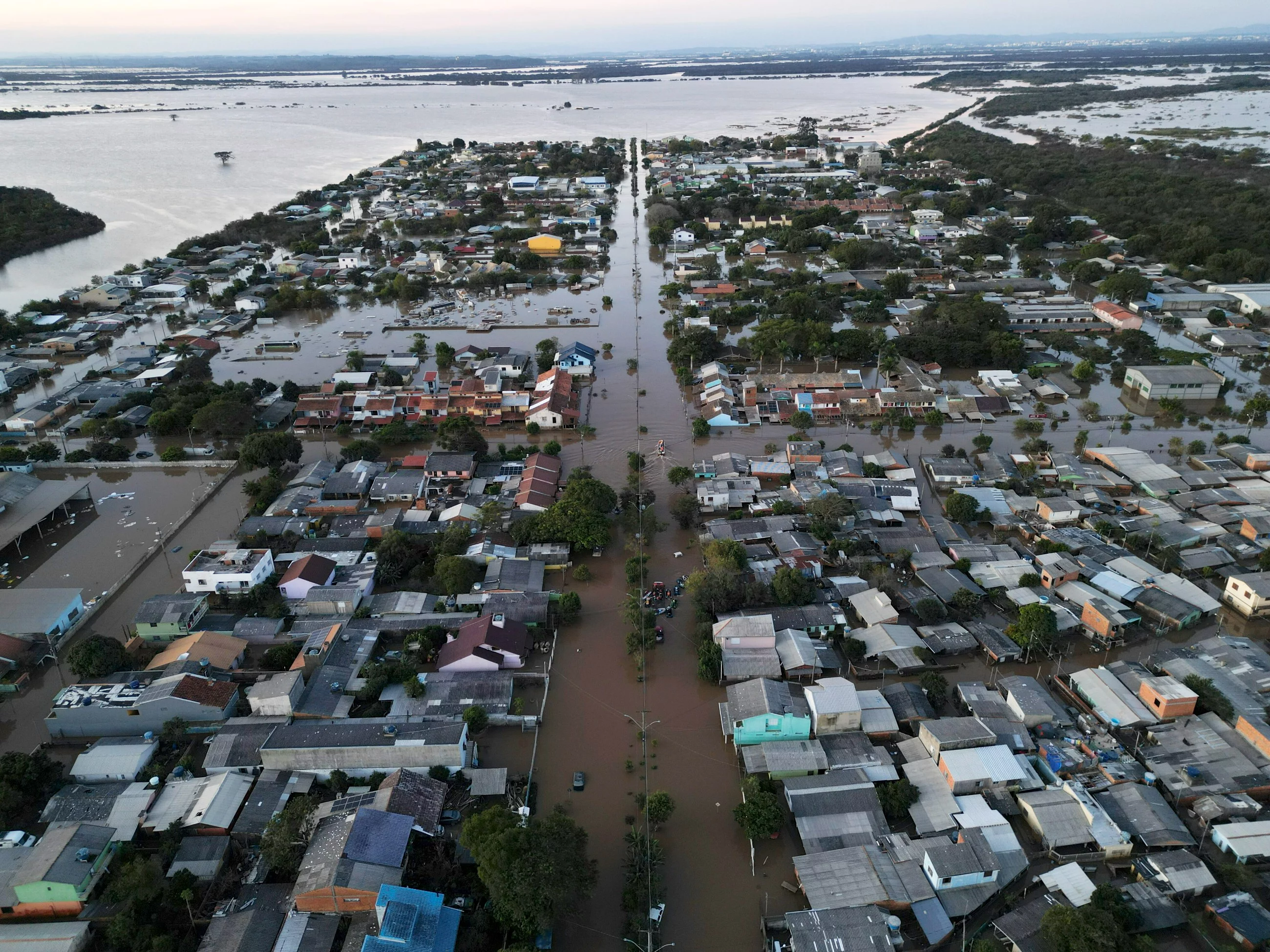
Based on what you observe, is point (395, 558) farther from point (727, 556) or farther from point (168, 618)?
point (727, 556)

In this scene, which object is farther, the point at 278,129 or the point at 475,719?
the point at 278,129

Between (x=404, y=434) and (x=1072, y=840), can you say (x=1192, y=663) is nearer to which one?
(x=1072, y=840)

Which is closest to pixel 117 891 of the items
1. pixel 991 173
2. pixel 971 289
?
pixel 971 289

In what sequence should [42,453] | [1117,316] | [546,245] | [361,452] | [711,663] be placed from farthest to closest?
[546,245], [1117,316], [42,453], [361,452], [711,663]

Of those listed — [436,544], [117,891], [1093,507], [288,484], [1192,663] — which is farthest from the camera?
[288,484]

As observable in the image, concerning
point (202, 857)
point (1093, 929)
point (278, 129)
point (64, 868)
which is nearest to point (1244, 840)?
point (1093, 929)

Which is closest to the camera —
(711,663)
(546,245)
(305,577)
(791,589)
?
(711,663)
